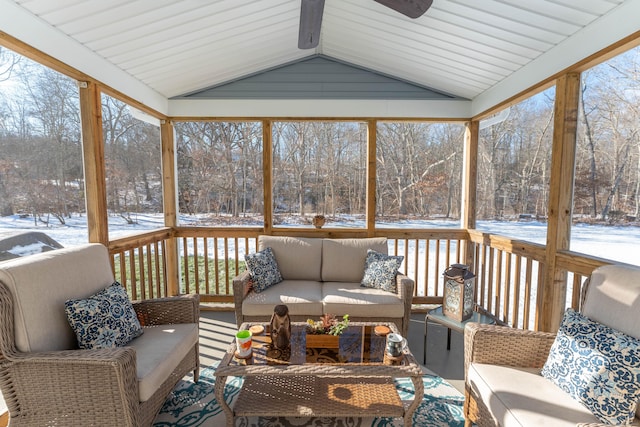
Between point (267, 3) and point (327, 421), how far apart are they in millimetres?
3366

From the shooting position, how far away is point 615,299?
167cm

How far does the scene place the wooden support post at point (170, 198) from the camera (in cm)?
403

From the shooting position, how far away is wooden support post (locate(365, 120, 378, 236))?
398cm

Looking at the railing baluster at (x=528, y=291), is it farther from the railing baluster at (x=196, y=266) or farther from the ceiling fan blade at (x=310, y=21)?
the railing baluster at (x=196, y=266)

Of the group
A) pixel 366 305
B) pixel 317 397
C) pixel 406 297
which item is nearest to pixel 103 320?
pixel 317 397

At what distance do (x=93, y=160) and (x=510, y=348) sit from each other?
3482 mm

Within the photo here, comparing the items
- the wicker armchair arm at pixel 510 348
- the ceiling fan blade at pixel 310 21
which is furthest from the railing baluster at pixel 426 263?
the ceiling fan blade at pixel 310 21

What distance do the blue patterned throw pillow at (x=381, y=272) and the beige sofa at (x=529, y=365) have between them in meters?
1.25

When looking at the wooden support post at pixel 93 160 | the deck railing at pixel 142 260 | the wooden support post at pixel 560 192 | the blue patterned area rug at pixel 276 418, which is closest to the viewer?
the blue patterned area rug at pixel 276 418

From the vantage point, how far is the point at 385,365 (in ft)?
6.01

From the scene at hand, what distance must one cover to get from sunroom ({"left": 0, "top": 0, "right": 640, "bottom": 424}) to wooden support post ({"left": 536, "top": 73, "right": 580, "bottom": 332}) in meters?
0.01

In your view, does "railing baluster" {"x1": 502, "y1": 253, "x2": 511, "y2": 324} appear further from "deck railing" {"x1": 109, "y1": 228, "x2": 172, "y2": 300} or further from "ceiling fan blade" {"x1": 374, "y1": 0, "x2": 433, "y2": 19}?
"deck railing" {"x1": 109, "y1": 228, "x2": 172, "y2": 300}

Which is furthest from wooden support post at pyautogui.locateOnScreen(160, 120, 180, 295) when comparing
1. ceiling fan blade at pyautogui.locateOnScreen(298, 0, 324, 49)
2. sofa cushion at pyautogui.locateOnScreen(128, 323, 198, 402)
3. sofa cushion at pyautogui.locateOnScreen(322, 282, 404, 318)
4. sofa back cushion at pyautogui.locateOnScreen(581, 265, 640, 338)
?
sofa back cushion at pyautogui.locateOnScreen(581, 265, 640, 338)

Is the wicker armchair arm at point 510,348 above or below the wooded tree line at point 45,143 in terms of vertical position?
below
